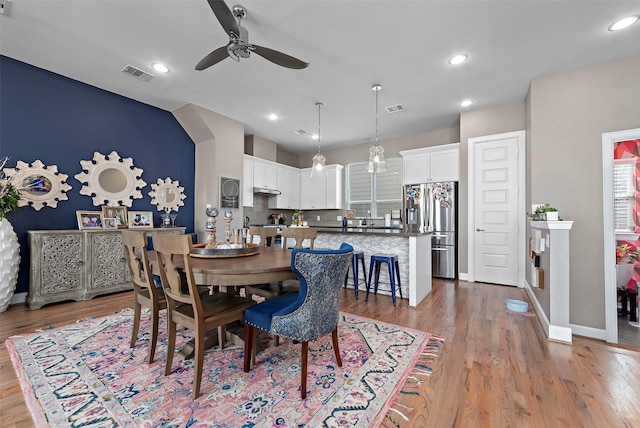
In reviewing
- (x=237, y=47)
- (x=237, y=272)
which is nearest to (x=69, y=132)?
(x=237, y=47)

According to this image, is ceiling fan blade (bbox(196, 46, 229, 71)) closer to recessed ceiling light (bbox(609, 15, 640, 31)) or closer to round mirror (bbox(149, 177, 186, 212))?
round mirror (bbox(149, 177, 186, 212))

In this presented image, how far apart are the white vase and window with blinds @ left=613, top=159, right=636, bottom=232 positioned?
786 cm

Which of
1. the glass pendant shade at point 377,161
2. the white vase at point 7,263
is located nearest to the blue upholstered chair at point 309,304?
the glass pendant shade at point 377,161

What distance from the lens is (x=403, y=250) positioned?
3504mm

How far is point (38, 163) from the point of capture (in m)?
3.31

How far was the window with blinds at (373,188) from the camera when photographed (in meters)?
5.91

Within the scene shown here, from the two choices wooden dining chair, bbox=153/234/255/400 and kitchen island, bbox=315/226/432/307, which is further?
kitchen island, bbox=315/226/432/307

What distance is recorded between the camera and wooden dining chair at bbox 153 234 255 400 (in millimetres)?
1535

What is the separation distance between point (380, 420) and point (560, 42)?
381cm

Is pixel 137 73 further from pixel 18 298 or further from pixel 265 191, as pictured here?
pixel 18 298

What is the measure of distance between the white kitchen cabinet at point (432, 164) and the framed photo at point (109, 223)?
5.09 metres

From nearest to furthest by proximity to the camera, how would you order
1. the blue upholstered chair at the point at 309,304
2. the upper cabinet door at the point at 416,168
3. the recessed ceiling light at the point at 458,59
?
1. the blue upholstered chair at the point at 309,304
2. the recessed ceiling light at the point at 458,59
3. the upper cabinet door at the point at 416,168

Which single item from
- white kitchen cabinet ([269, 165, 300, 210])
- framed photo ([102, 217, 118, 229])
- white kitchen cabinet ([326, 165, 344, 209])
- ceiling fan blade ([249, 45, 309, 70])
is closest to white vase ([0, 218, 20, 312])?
framed photo ([102, 217, 118, 229])

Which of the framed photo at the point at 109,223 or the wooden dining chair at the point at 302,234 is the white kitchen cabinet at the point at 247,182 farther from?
the wooden dining chair at the point at 302,234
